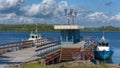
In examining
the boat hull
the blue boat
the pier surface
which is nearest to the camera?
the pier surface

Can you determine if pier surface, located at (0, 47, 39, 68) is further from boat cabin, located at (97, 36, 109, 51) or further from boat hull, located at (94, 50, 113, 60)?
boat hull, located at (94, 50, 113, 60)

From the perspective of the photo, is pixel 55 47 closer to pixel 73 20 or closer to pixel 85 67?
pixel 73 20

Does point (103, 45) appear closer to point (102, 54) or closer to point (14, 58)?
point (102, 54)

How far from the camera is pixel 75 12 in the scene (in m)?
51.0

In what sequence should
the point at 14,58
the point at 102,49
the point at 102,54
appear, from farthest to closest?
the point at 102,54 < the point at 102,49 < the point at 14,58

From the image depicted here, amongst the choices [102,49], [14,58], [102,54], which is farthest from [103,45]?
[14,58]

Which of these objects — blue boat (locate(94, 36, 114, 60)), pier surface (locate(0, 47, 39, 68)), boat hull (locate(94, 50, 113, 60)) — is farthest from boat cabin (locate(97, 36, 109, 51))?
pier surface (locate(0, 47, 39, 68))

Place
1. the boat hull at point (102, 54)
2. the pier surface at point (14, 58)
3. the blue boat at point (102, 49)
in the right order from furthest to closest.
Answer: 1. the boat hull at point (102, 54)
2. the blue boat at point (102, 49)
3. the pier surface at point (14, 58)

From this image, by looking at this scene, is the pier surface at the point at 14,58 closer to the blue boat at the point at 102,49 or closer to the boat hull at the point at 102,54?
the blue boat at the point at 102,49

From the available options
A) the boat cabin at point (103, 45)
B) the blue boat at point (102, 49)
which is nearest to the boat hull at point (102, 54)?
the blue boat at point (102, 49)

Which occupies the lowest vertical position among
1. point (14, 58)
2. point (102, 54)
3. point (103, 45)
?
point (102, 54)

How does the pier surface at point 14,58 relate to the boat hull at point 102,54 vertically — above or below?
above

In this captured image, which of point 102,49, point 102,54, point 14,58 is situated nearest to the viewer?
point 14,58

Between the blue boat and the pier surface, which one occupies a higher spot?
the pier surface
